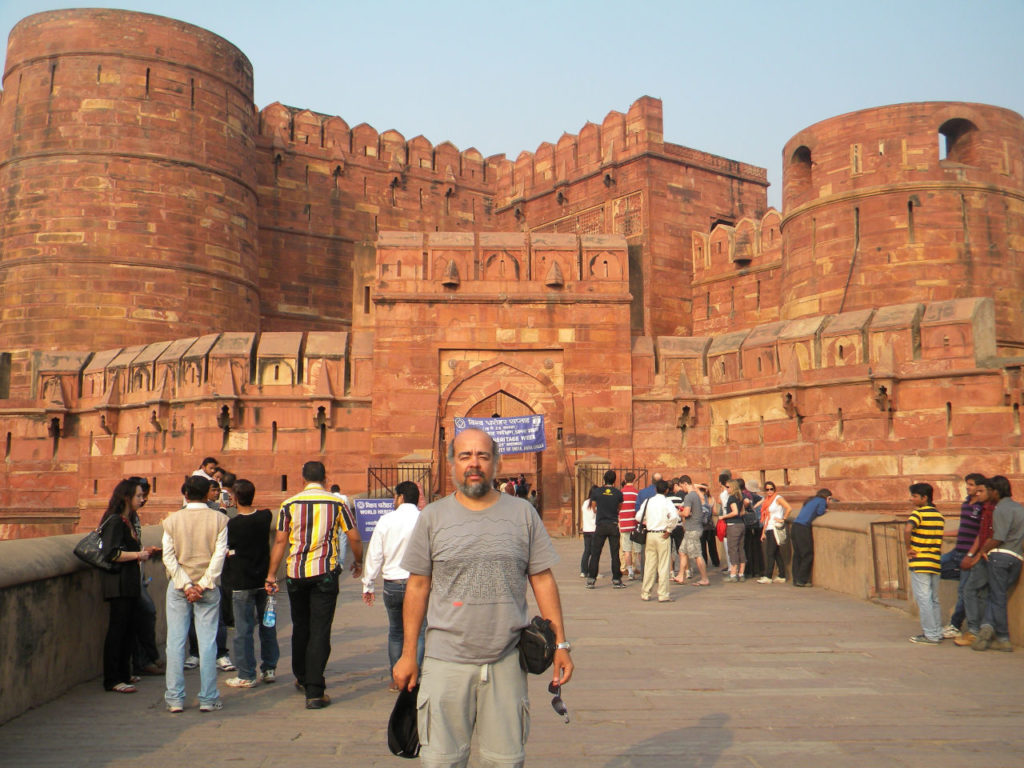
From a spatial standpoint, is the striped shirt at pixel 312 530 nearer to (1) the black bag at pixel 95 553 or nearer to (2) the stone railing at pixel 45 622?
(1) the black bag at pixel 95 553

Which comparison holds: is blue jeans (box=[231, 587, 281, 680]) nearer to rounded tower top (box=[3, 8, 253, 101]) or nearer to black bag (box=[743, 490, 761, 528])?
black bag (box=[743, 490, 761, 528])

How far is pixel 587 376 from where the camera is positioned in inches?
735

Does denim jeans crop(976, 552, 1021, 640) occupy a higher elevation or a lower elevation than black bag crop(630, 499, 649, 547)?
lower

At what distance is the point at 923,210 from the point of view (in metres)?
20.1

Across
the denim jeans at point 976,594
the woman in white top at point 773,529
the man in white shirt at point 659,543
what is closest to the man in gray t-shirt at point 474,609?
the denim jeans at point 976,594

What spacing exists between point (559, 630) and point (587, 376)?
50.4ft

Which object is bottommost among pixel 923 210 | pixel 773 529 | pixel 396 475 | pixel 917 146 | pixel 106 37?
pixel 773 529

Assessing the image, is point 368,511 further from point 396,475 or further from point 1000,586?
point 1000,586

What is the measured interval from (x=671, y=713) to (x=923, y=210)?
1745cm

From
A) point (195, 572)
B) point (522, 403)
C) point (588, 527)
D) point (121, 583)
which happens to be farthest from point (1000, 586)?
point (522, 403)

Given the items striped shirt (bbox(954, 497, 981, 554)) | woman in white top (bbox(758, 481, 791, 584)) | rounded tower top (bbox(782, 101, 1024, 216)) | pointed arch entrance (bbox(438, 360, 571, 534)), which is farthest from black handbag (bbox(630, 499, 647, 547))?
rounded tower top (bbox(782, 101, 1024, 216))

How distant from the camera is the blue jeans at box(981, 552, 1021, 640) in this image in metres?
6.83

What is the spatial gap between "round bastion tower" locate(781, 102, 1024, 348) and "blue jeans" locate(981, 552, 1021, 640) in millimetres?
13987

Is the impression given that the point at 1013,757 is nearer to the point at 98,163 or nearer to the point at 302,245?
the point at 98,163
